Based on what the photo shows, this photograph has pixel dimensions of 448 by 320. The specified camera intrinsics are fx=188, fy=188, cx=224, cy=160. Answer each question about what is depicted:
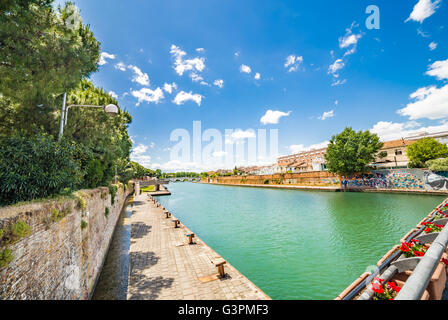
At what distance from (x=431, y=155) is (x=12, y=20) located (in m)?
43.9

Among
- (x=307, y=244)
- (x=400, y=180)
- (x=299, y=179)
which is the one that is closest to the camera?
(x=307, y=244)

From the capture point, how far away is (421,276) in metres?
1.13

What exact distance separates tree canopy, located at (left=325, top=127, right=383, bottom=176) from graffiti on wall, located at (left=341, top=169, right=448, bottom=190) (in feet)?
5.40

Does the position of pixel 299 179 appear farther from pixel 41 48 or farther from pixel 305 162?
pixel 41 48

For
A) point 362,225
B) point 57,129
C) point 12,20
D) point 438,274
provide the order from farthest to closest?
point 362,225
point 57,129
point 12,20
point 438,274

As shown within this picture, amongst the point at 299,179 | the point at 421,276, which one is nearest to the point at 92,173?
the point at 421,276

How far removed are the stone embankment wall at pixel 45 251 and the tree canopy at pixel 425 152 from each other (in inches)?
1657

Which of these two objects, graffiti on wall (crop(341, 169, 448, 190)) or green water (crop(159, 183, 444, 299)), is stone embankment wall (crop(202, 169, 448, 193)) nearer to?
graffiti on wall (crop(341, 169, 448, 190))

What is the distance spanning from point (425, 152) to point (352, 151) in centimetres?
1018

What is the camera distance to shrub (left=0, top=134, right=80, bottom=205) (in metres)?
4.04

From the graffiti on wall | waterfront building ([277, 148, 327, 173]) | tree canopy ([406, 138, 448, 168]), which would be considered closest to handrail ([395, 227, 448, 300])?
the graffiti on wall

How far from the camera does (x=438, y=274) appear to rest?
197 cm
